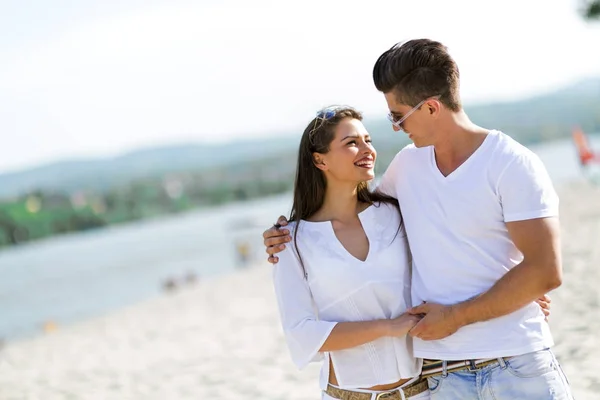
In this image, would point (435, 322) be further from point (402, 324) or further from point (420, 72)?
point (420, 72)

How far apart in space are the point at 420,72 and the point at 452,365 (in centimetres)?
82

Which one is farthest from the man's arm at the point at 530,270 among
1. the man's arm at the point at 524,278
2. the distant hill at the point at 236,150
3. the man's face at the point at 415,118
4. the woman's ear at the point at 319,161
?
the distant hill at the point at 236,150

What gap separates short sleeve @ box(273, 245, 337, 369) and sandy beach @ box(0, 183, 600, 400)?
2398mm

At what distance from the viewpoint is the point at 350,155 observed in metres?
2.54

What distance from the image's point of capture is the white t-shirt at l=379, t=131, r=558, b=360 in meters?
2.09

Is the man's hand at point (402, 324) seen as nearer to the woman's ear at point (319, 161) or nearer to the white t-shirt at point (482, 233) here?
the white t-shirt at point (482, 233)

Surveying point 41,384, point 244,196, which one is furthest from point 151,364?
point 244,196

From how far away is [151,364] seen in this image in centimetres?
838

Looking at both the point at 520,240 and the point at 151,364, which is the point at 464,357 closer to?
the point at 520,240

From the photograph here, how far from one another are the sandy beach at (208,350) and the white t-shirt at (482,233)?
2362 millimetres

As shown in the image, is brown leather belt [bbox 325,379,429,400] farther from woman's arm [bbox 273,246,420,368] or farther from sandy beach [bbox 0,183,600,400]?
sandy beach [bbox 0,183,600,400]

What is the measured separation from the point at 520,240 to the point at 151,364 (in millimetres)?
6844

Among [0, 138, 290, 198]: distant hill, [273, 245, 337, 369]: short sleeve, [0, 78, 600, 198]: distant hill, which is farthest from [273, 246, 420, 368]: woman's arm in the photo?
[0, 138, 290, 198]: distant hill

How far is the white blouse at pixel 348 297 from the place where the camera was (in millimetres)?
2418
